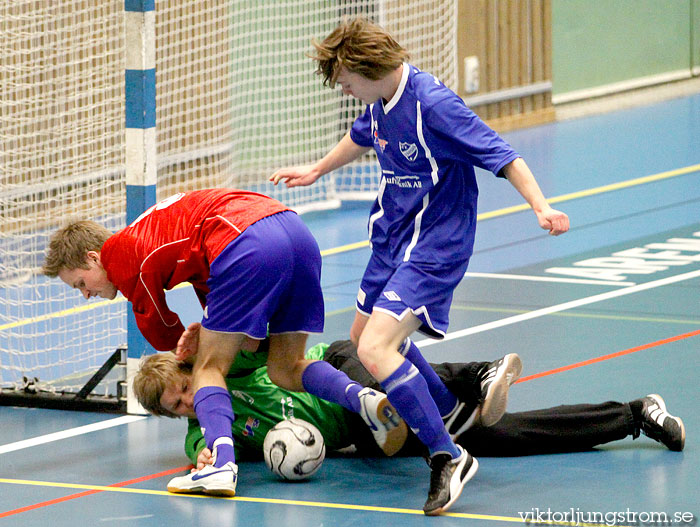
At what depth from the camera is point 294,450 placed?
4715 millimetres

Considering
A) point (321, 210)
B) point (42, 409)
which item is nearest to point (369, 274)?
point (42, 409)

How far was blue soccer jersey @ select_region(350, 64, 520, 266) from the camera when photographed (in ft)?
14.9

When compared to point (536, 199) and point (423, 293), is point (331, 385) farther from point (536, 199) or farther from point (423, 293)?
point (536, 199)

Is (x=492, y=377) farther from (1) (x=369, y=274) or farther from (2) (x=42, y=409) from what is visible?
(2) (x=42, y=409)

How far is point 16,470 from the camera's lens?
508 cm

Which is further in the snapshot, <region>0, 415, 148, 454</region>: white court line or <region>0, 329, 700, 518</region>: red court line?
<region>0, 415, 148, 454</region>: white court line

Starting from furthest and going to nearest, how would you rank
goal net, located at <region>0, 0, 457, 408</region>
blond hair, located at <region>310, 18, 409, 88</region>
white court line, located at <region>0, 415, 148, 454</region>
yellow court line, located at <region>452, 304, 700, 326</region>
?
yellow court line, located at <region>452, 304, 700, 326</region> < goal net, located at <region>0, 0, 457, 408</region> < white court line, located at <region>0, 415, 148, 454</region> < blond hair, located at <region>310, 18, 409, 88</region>

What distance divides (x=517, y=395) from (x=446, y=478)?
1329mm

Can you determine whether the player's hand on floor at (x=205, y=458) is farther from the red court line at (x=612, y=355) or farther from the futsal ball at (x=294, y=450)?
the red court line at (x=612, y=355)

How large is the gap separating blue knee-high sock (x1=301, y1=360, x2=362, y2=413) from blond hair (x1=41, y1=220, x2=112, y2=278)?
90 centimetres

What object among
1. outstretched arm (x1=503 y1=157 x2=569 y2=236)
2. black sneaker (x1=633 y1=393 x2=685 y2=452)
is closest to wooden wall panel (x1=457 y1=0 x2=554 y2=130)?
black sneaker (x1=633 y1=393 x2=685 y2=452)

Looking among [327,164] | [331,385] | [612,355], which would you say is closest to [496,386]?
[331,385]

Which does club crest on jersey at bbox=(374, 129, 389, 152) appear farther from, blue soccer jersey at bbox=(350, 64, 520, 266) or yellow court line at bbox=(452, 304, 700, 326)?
yellow court line at bbox=(452, 304, 700, 326)

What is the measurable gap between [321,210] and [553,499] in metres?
6.69
